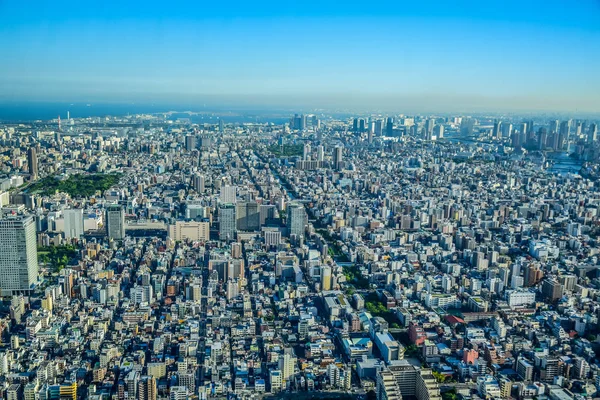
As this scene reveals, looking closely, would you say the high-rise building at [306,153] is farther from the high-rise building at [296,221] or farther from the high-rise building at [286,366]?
the high-rise building at [286,366]

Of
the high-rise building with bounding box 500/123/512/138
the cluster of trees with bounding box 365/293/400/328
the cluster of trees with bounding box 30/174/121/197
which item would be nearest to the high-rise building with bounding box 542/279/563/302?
the cluster of trees with bounding box 365/293/400/328

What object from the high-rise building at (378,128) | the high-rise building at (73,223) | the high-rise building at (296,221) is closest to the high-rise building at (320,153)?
the high-rise building at (378,128)

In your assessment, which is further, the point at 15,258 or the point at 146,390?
the point at 15,258

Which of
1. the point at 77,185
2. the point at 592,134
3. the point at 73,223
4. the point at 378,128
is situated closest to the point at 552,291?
the point at 73,223

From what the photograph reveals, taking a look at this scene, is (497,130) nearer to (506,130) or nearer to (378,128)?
(506,130)

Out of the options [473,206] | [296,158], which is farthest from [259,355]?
[296,158]

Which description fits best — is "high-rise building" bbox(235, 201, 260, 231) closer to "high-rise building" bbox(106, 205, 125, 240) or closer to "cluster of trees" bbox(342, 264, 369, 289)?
"high-rise building" bbox(106, 205, 125, 240)
